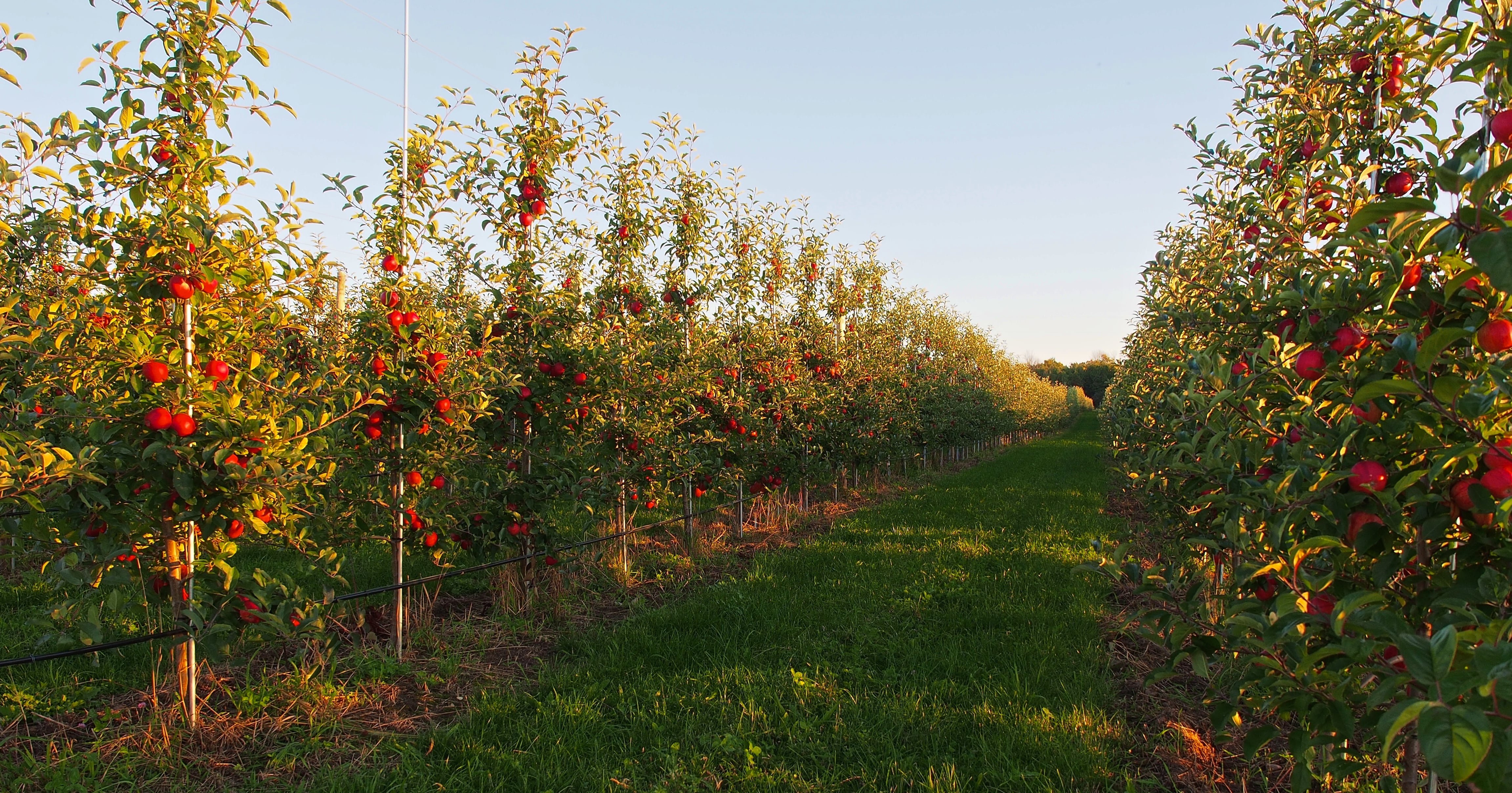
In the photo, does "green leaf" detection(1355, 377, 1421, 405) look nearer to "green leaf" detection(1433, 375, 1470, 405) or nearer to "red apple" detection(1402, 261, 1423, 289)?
"green leaf" detection(1433, 375, 1470, 405)

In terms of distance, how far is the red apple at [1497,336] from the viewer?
1.23 m

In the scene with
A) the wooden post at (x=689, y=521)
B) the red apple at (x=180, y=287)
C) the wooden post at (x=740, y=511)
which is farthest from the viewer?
the wooden post at (x=740, y=511)

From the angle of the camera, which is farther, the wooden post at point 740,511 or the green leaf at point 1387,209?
the wooden post at point 740,511

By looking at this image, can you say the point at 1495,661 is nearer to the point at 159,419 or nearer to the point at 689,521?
the point at 159,419

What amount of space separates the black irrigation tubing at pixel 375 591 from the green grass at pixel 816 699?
73 cm

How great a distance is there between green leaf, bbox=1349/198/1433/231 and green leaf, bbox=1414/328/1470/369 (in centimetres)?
22

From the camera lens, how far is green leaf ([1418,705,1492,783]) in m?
0.89

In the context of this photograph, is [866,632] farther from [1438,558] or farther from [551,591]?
[1438,558]

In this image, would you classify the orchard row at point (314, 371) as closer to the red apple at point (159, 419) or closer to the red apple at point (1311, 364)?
the red apple at point (159, 419)

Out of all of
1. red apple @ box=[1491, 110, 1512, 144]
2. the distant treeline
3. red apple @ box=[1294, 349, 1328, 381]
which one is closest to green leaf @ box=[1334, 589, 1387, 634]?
red apple @ box=[1294, 349, 1328, 381]

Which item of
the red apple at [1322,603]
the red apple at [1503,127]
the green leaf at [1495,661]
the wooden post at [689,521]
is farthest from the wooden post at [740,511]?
the green leaf at [1495,661]

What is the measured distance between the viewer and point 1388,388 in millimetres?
1248

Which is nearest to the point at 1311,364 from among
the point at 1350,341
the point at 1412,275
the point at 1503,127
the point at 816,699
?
the point at 1350,341

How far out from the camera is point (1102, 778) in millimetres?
2887
